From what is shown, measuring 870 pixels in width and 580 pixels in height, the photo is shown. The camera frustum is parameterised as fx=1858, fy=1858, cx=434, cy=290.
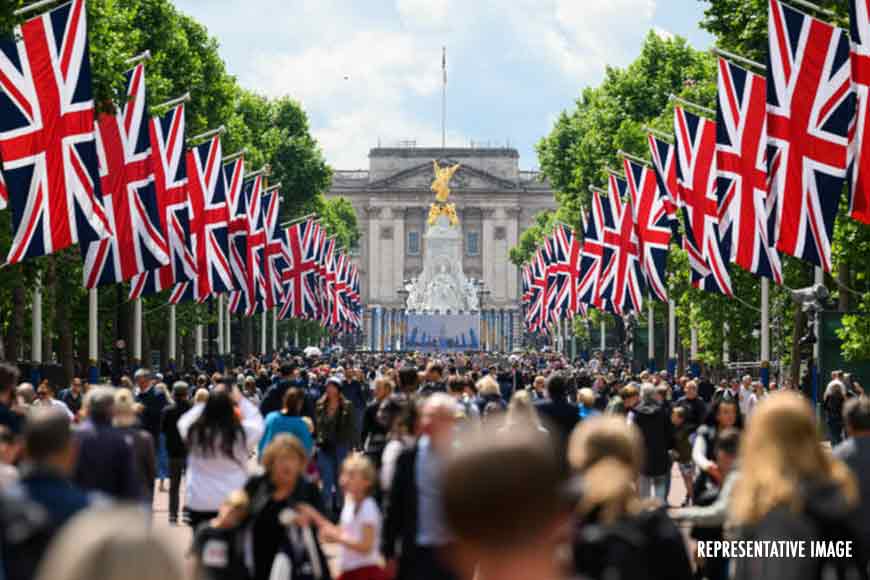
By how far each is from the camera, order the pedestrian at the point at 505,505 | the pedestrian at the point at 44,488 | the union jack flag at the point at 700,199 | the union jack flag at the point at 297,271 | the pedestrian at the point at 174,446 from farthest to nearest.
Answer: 1. the union jack flag at the point at 297,271
2. the union jack flag at the point at 700,199
3. the pedestrian at the point at 174,446
4. the pedestrian at the point at 44,488
5. the pedestrian at the point at 505,505

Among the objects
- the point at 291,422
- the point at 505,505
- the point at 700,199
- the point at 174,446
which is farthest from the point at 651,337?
the point at 505,505

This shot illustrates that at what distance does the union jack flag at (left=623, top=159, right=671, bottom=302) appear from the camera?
40500 mm

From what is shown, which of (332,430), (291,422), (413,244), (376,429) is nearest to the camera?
(291,422)

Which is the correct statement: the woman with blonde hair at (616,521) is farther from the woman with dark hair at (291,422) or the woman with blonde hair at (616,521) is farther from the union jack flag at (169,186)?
the union jack flag at (169,186)

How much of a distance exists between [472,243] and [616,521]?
561 feet

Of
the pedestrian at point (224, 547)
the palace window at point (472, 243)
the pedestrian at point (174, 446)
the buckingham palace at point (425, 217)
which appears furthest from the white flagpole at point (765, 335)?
the palace window at point (472, 243)

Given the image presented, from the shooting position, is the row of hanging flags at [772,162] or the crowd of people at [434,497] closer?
the crowd of people at [434,497]

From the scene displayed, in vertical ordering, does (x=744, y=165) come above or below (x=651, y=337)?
above

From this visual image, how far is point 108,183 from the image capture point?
29.6 metres

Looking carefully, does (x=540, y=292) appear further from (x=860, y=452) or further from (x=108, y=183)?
(x=860, y=452)

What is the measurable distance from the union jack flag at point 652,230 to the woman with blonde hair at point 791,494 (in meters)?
33.1

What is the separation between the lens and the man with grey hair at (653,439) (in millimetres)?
18406

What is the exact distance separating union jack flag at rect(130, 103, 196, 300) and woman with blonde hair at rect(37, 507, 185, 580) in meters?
28.2

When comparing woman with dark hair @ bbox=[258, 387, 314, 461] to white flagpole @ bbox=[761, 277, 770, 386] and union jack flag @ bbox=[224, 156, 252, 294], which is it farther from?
union jack flag @ bbox=[224, 156, 252, 294]
